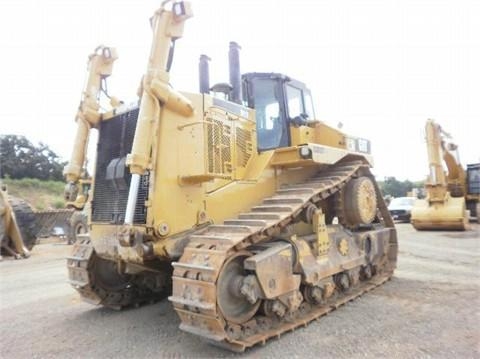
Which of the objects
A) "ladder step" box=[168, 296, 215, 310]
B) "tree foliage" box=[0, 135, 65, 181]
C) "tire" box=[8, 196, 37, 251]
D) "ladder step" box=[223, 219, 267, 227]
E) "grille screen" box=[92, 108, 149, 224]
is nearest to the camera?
"ladder step" box=[168, 296, 215, 310]

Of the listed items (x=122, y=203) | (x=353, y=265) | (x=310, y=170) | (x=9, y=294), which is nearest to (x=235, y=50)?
(x=310, y=170)

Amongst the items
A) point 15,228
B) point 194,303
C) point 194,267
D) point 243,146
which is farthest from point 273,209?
point 15,228

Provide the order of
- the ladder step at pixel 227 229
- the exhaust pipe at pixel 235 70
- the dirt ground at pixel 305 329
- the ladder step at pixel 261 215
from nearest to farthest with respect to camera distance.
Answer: the dirt ground at pixel 305 329 < the ladder step at pixel 227 229 < the ladder step at pixel 261 215 < the exhaust pipe at pixel 235 70

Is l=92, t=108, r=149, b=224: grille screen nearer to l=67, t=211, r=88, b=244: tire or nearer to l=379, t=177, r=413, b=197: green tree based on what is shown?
l=67, t=211, r=88, b=244: tire

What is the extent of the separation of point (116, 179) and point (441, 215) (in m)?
13.6

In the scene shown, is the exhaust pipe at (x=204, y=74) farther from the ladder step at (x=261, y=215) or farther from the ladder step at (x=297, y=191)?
the ladder step at (x=261, y=215)

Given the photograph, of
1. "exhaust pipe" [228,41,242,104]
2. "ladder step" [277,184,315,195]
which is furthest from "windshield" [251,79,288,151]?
"ladder step" [277,184,315,195]

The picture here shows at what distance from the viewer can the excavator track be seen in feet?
12.0

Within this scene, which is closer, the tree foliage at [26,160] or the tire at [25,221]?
the tire at [25,221]

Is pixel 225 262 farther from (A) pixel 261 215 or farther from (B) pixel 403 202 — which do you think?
(B) pixel 403 202

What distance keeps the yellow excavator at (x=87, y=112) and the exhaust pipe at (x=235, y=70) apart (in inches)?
63.3

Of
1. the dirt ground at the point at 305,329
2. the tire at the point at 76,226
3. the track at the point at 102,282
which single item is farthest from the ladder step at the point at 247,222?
the tire at the point at 76,226

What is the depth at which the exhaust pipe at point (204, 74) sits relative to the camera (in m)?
6.15

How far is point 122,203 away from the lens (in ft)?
15.8
